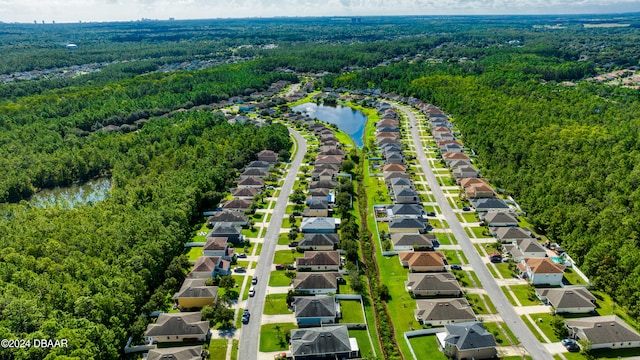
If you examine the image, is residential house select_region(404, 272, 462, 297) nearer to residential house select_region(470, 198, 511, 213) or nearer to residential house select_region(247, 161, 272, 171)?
residential house select_region(470, 198, 511, 213)

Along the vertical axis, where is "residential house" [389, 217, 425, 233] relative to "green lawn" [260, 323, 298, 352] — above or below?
above

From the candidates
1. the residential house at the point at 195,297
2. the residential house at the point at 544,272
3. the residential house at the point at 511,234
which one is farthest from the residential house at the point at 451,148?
the residential house at the point at 195,297

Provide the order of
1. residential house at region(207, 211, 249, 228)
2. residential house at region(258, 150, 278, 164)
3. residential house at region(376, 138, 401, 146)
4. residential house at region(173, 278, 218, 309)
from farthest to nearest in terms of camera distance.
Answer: residential house at region(376, 138, 401, 146) < residential house at region(258, 150, 278, 164) < residential house at region(207, 211, 249, 228) < residential house at region(173, 278, 218, 309)

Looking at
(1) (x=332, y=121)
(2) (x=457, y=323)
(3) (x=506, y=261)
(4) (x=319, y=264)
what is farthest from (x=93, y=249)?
(1) (x=332, y=121)

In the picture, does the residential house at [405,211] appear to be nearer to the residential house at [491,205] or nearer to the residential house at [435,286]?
the residential house at [491,205]

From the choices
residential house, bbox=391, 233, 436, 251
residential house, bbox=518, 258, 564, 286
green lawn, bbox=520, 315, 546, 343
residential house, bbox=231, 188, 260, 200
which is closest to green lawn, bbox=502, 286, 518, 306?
green lawn, bbox=520, 315, 546, 343

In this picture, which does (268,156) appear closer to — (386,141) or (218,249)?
(386,141)

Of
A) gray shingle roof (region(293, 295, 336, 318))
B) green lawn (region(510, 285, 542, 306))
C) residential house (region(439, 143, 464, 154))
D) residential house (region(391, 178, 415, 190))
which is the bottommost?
green lawn (region(510, 285, 542, 306))

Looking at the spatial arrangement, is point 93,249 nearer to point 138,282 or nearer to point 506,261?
point 138,282
